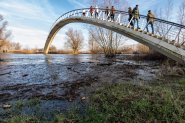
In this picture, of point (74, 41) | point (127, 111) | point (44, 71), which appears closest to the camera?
point (127, 111)

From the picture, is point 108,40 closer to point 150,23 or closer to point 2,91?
point 150,23

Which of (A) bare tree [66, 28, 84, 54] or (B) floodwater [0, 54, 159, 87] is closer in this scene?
(B) floodwater [0, 54, 159, 87]

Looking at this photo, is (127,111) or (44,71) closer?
(127,111)

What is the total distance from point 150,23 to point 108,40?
1757cm

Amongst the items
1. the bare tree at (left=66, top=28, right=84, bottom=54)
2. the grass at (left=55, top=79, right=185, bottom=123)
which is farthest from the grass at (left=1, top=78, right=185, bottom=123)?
the bare tree at (left=66, top=28, right=84, bottom=54)

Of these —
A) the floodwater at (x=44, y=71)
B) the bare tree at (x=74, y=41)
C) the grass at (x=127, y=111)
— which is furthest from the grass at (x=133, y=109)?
the bare tree at (x=74, y=41)

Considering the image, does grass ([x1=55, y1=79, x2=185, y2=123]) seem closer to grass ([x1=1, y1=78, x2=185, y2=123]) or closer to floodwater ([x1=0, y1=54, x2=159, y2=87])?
grass ([x1=1, y1=78, x2=185, y2=123])

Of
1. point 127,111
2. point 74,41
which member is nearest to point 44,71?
Answer: point 127,111

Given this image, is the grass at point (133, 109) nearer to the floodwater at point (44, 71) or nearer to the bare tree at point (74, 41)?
the floodwater at point (44, 71)

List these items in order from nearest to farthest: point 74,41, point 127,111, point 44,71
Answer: point 127,111, point 44,71, point 74,41

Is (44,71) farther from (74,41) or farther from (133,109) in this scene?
(74,41)

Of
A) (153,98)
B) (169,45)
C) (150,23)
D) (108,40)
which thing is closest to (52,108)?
(153,98)

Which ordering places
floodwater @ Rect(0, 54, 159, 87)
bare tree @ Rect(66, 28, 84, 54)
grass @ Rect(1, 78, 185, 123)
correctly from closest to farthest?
1. grass @ Rect(1, 78, 185, 123)
2. floodwater @ Rect(0, 54, 159, 87)
3. bare tree @ Rect(66, 28, 84, 54)

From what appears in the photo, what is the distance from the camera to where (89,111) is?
5.67 meters
